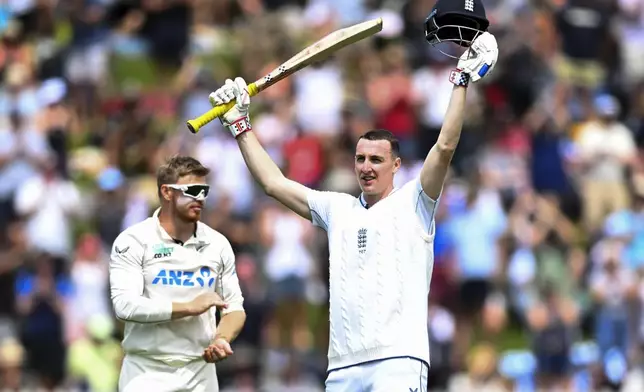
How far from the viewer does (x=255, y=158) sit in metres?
10.5

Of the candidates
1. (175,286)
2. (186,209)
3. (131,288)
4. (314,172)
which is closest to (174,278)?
(175,286)

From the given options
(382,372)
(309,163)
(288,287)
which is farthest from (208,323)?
(309,163)

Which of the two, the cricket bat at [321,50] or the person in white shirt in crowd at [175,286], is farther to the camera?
the cricket bat at [321,50]

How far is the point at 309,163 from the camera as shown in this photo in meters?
19.1

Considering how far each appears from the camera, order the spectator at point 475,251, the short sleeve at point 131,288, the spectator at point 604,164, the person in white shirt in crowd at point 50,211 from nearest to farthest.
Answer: the short sleeve at point 131,288
the person in white shirt in crowd at point 50,211
the spectator at point 475,251
the spectator at point 604,164

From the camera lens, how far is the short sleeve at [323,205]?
10.2 metres

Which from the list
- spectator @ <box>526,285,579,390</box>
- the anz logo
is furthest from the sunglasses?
spectator @ <box>526,285,579,390</box>

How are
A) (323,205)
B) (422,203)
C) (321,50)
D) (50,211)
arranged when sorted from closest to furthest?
1. (422,203)
2. (323,205)
3. (321,50)
4. (50,211)

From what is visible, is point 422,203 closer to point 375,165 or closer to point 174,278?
point 375,165

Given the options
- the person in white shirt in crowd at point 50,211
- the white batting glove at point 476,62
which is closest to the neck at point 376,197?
the white batting glove at point 476,62

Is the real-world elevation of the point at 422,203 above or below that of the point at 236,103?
below

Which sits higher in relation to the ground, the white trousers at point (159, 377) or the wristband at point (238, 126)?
the wristband at point (238, 126)

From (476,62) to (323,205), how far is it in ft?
4.70

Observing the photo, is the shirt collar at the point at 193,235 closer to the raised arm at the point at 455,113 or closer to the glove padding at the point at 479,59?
the raised arm at the point at 455,113
